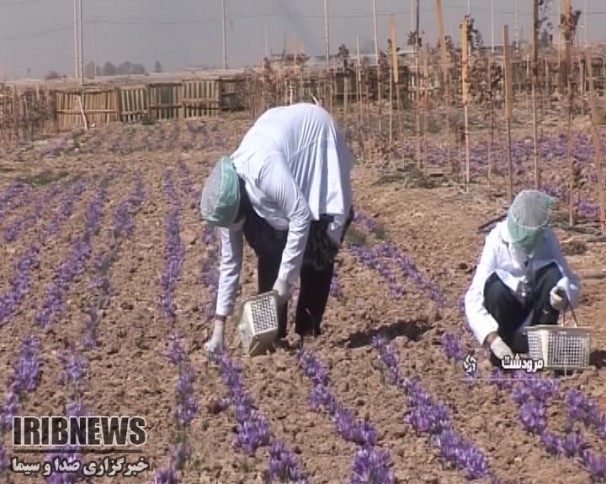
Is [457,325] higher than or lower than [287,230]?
lower

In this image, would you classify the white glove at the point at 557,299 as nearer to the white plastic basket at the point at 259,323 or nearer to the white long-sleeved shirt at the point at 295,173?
the white long-sleeved shirt at the point at 295,173

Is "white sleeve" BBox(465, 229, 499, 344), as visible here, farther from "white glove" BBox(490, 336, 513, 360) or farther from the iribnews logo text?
the iribnews logo text

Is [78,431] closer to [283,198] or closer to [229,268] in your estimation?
[283,198]

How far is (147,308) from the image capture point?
855cm

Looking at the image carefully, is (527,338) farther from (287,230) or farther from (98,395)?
(98,395)

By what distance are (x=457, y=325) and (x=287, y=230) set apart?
127cm

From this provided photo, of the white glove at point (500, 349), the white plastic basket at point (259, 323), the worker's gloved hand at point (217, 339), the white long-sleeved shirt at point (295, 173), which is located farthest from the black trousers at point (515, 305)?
the worker's gloved hand at point (217, 339)

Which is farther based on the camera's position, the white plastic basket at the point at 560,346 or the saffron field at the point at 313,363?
the white plastic basket at the point at 560,346

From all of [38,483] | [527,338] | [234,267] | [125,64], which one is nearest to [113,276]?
[234,267]

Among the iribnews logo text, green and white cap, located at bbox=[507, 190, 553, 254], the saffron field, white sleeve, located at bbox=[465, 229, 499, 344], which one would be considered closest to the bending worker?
the saffron field

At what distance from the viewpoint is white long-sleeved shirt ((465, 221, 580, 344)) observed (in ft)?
19.6

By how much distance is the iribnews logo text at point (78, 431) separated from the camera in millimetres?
5094

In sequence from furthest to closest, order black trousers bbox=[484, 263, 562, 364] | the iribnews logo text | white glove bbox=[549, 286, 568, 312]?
1. black trousers bbox=[484, 263, 562, 364]
2. white glove bbox=[549, 286, 568, 312]
3. the iribnews logo text

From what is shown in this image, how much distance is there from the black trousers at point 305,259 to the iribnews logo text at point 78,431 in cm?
167
